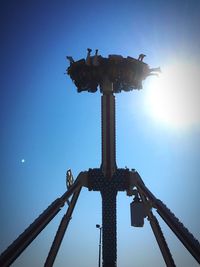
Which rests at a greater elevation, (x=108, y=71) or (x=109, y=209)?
(x=108, y=71)

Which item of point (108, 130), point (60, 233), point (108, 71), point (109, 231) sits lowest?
point (60, 233)

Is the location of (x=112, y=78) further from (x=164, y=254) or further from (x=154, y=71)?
(x=164, y=254)

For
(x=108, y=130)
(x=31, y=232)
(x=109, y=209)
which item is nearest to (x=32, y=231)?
(x=31, y=232)

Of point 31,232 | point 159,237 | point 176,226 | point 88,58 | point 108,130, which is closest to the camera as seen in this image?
point 176,226

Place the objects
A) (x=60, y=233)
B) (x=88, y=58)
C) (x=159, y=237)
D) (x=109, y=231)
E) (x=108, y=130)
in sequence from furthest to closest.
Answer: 1. (x=108, y=130)
2. (x=88, y=58)
3. (x=109, y=231)
4. (x=60, y=233)
5. (x=159, y=237)

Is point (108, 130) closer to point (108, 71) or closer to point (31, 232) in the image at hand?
point (108, 71)

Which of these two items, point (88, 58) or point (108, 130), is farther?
point (108, 130)

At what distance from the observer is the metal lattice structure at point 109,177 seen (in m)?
10.5

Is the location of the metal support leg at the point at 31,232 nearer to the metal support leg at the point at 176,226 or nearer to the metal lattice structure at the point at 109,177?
the metal lattice structure at the point at 109,177

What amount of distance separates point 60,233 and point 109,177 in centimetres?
289

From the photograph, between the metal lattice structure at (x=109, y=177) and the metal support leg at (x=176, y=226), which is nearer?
the metal support leg at (x=176, y=226)

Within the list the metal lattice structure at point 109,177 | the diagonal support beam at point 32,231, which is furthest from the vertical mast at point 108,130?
the diagonal support beam at point 32,231

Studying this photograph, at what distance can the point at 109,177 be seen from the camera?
1225 centimetres

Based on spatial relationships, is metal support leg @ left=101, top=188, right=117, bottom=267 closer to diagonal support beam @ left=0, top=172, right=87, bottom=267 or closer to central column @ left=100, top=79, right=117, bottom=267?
central column @ left=100, top=79, right=117, bottom=267
